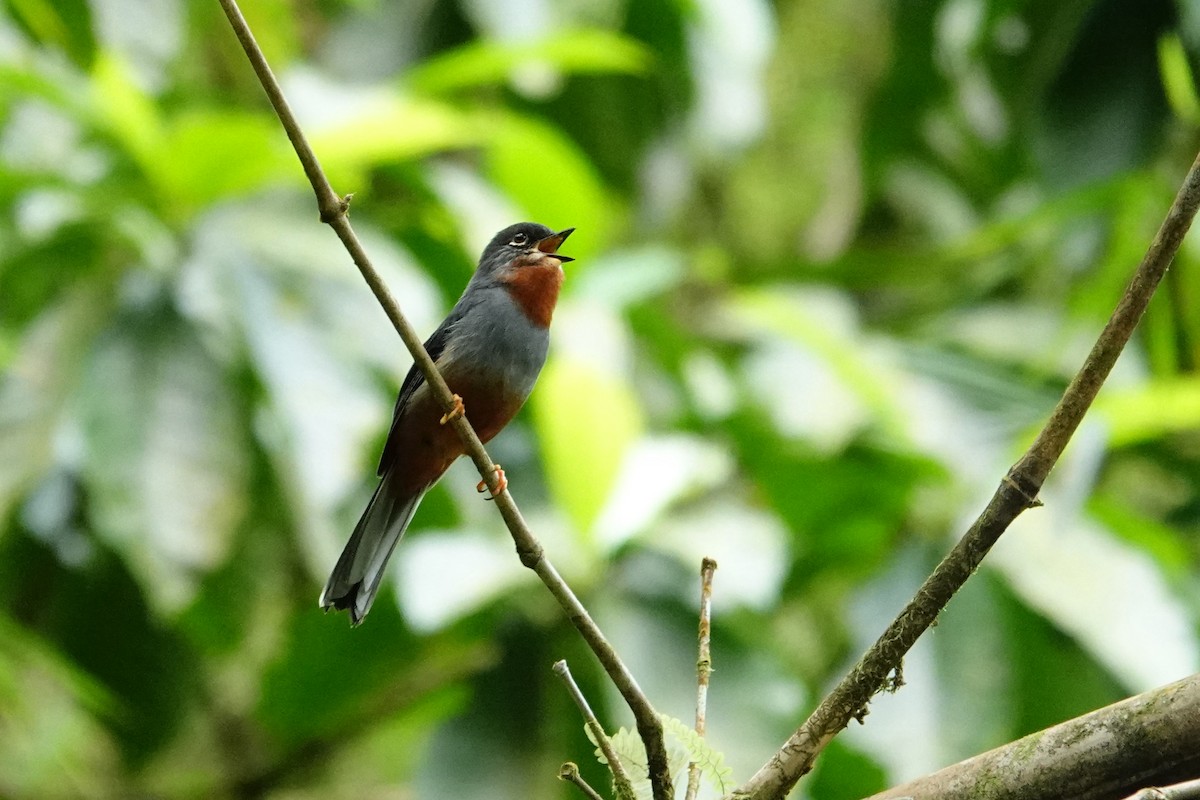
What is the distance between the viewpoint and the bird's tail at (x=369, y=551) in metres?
2.84

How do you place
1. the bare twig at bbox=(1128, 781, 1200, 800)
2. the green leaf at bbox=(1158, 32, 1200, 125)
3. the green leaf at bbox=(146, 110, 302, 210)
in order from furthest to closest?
the green leaf at bbox=(146, 110, 302, 210) → the green leaf at bbox=(1158, 32, 1200, 125) → the bare twig at bbox=(1128, 781, 1200, 800)

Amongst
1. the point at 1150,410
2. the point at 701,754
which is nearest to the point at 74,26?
the point at 701,754

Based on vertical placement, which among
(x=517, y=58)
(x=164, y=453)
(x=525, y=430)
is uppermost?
(x=517, y=58)

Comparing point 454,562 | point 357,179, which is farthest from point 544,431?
point 357,179

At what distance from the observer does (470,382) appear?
10.2ft

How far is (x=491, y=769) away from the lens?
4066mm

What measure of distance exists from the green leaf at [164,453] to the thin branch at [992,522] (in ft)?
7.61

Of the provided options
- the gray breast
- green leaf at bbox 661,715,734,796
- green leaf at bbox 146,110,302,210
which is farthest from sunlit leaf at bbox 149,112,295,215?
green leaf at bbox 661,715,734,796

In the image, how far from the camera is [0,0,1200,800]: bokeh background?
397 centimetres

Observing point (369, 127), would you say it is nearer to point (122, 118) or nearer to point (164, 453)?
point (122, 118)

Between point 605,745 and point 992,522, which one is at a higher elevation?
point 992,522

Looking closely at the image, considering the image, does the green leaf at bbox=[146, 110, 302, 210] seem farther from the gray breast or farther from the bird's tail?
the bird's tail

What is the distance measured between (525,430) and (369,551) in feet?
6.43

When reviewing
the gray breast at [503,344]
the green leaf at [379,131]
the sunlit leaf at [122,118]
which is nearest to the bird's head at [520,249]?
the gray breast at [503,344]
